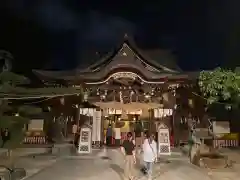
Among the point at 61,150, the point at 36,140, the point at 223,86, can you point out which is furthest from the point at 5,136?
the point at 36,140

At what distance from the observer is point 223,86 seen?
17219mm

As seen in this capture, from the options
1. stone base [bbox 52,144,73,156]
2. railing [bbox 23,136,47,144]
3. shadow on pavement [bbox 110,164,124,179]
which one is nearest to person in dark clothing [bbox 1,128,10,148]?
shadow on pavement [bbox 110,164,124,179]

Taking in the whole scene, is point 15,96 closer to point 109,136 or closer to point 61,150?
point 61,150

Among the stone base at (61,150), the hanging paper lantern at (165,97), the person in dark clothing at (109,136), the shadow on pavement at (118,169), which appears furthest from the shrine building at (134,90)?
the shadow on pavement at (118,169)

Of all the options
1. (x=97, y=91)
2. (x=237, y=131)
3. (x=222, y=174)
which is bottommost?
(x=222, y=174)

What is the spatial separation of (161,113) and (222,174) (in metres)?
9.77

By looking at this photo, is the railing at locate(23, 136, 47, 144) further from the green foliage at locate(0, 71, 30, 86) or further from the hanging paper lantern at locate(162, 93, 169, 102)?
the green foliage at locate(0, 71, 30, 86)

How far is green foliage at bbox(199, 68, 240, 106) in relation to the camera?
54.7 ft

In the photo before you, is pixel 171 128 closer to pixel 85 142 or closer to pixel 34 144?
pixel 85 142

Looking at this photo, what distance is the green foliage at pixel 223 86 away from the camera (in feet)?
54.7

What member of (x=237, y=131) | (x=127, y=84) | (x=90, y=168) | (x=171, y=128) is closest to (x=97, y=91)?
(x=127, y=84)

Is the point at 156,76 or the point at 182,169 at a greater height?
the point at 156,76

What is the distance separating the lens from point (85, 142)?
2047 centimetres

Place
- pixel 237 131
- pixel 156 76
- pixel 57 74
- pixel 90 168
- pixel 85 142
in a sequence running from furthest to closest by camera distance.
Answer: pixel 237 131
pixel 57 74
pixel 156 76
pixel 85 142
pixel 90 168
